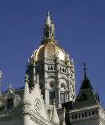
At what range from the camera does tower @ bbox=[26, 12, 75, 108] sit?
106 m

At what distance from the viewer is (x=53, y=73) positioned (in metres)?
109

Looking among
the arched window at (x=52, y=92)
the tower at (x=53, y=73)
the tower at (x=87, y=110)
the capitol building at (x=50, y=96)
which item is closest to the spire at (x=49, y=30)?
the capitol building at (x=50, y=96)

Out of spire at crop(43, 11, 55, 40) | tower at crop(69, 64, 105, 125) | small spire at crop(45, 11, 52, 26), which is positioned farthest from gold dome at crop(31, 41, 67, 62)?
tower at crop(69, 64, 105, 125)

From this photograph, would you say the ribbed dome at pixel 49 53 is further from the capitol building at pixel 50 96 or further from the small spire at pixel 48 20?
the small spire at pixel 48 20

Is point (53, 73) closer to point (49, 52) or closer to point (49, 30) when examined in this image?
point (49, 52)

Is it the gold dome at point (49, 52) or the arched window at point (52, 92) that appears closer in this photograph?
the arched window at point (52, 92)

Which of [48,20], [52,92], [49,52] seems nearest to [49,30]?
[48,20]

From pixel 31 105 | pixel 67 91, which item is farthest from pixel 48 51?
pixel 31 105

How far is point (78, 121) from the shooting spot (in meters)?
89.0

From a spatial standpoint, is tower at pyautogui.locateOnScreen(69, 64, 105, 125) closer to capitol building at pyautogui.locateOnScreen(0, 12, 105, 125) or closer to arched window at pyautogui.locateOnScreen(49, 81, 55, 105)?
capitol building at pyautogui.locateOnScreen(0, 12, 105, 125)

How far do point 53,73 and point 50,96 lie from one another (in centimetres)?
659

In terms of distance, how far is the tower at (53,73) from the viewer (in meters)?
106

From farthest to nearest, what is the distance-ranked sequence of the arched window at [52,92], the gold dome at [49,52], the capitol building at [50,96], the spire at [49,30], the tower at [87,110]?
the spire at [49,30], the gold dome at [49,52], the arched window at [52,92], the tower at [87,110], the capitol building at [50,96]

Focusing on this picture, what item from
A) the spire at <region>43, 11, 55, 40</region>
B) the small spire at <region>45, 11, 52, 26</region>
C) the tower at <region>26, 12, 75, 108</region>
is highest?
the small spire at <region>45, 11, 52, 26</region>
